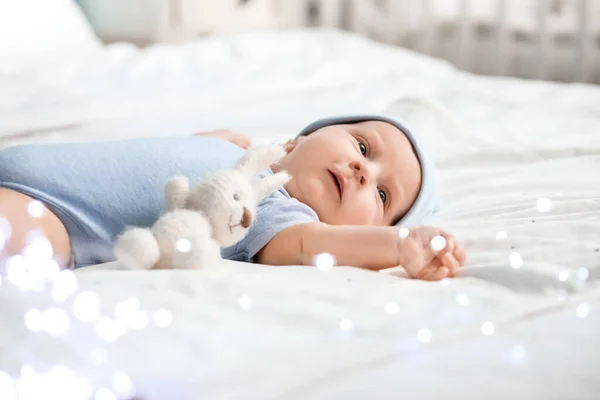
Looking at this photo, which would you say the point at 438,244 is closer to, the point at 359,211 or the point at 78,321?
the point at 359,211

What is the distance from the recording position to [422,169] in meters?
1.23

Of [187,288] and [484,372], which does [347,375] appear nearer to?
[484,372]

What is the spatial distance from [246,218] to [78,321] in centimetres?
26

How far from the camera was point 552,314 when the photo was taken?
0.70 metres

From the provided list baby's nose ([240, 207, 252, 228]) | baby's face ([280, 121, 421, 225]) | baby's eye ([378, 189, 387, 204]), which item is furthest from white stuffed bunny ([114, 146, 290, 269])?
baby's eye ([378, 189, 387, 204])

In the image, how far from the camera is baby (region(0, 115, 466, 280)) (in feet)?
2.99

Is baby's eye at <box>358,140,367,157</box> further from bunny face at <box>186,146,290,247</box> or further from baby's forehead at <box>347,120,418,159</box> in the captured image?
bunny face at <box>186,146,290,247</box>

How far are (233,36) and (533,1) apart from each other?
1009 mm

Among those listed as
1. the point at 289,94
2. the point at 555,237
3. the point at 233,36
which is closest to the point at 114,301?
the point at 555,237

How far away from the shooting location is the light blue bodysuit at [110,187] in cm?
96

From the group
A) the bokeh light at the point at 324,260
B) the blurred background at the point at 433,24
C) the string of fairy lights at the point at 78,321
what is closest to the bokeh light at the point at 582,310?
the string of fairy lights at the point at 78,321

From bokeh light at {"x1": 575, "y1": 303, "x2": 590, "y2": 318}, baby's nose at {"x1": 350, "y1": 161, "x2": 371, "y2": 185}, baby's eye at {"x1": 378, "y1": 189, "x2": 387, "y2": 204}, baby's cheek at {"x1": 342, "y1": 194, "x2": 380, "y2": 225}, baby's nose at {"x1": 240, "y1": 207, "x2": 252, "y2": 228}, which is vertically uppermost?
baby's nose at {"x1": 240, "y1": 207, "x2": 252, "y2": 228}

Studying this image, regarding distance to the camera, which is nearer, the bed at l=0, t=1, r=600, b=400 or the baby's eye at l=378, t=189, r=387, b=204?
the bed at l=0, t=1, r=600, b=400

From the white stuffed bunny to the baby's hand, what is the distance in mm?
179
